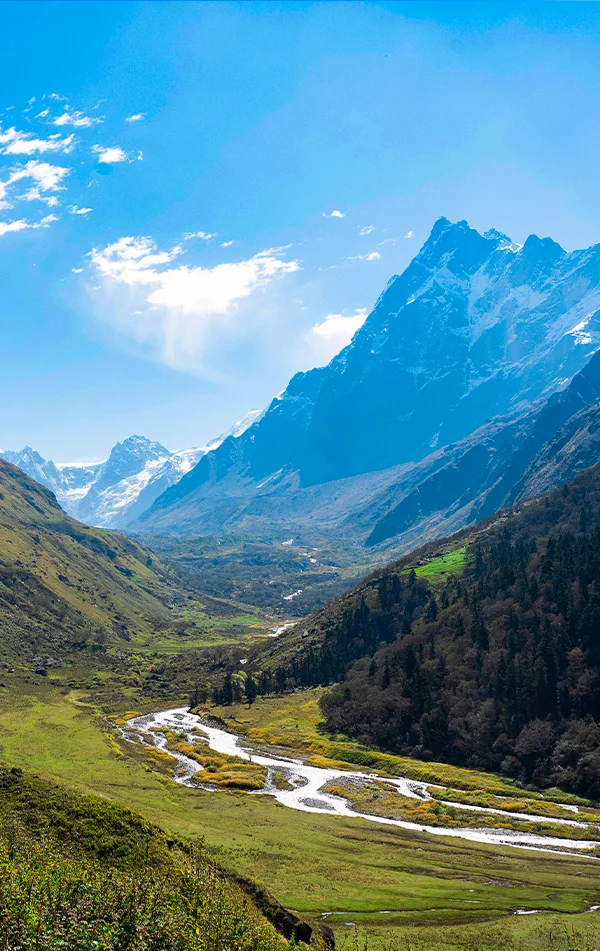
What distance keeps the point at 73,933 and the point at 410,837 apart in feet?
A: 247

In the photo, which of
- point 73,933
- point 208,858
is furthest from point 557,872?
point 73,933

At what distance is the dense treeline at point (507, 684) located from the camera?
13400 cm

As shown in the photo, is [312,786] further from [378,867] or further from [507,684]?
[378,867]

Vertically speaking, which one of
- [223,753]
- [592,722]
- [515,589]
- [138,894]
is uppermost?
[515,589]

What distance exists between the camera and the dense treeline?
5276 inches

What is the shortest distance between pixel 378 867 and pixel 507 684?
275 ft

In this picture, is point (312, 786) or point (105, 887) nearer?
point (105, 887)

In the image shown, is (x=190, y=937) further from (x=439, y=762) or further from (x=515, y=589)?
(x=515, y=589)

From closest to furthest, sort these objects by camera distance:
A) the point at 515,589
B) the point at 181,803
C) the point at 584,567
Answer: the point at 181,803
the point at 584,567
the point at 515,589

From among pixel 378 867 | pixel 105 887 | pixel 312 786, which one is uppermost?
pixel 105 887

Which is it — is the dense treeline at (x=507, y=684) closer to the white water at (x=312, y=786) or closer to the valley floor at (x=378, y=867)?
the valley floor at (x=378, y=867)

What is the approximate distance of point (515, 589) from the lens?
187m

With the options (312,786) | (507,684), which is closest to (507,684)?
(507,684)

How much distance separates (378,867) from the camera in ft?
251
